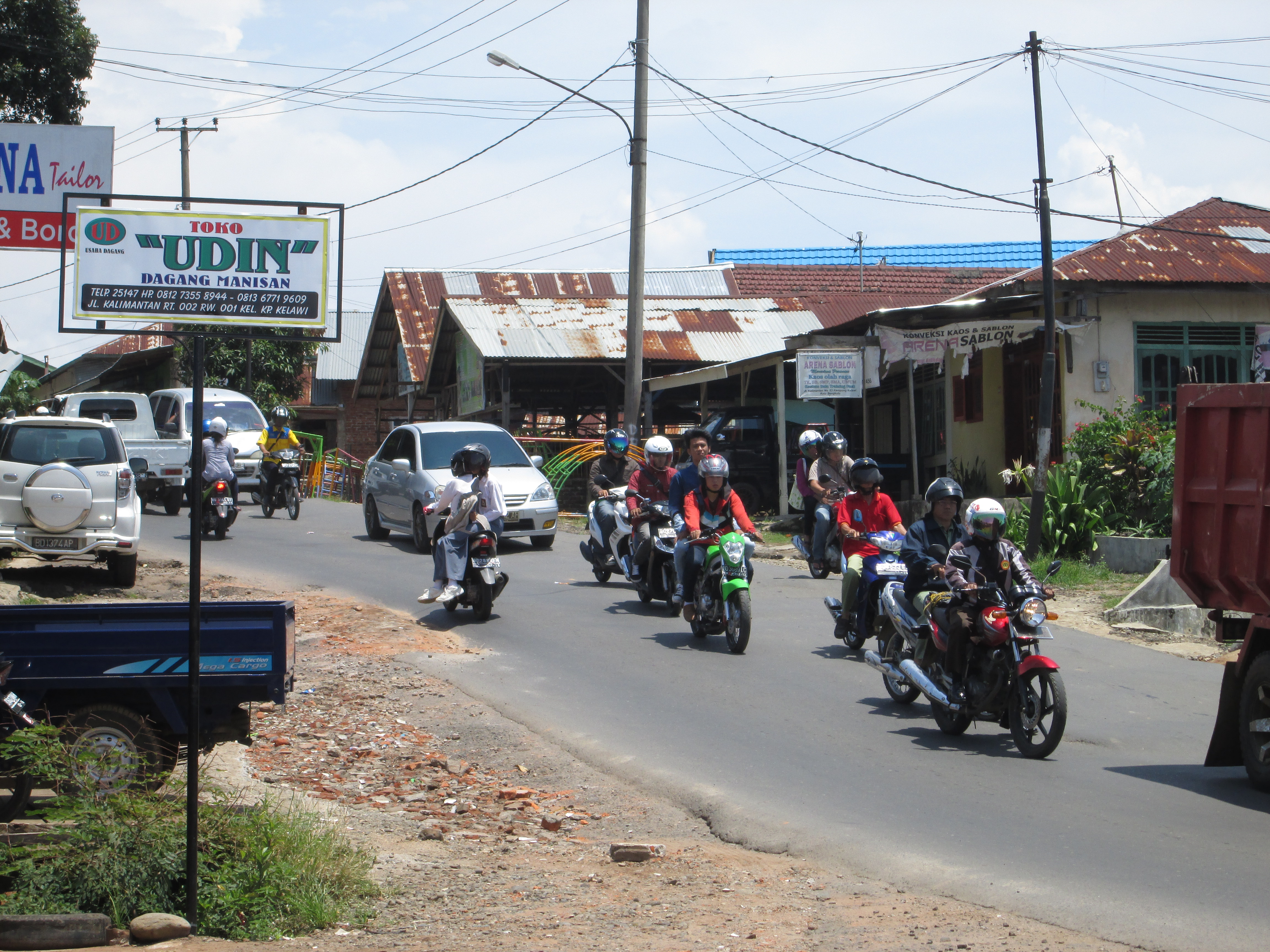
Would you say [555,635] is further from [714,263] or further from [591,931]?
[714,263]

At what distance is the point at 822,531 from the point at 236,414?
1626 centimetres

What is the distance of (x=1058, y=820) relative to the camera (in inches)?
255

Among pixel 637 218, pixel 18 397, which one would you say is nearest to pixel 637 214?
pixel 637 218

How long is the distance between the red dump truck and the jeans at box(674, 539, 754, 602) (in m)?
4.12

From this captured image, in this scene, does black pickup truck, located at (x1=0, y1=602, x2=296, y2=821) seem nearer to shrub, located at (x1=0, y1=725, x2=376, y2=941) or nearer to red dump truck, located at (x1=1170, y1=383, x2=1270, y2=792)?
shrub, located at (x1=0, y1=725, x2=376, y2=941)

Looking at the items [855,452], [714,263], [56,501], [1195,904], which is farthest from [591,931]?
[714,263]

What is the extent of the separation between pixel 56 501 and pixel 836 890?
10.4 meters

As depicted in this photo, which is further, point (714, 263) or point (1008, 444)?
point (714, 263)

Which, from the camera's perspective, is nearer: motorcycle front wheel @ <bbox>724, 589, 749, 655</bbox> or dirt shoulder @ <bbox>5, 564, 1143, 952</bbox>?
dirt shoulder @ <bbox>5, 564, 1143, 952</bbox>

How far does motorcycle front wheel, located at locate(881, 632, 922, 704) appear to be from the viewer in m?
9.20

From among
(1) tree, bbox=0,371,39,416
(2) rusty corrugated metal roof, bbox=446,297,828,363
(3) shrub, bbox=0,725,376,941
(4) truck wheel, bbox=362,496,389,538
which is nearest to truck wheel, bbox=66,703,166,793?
(3) shrub, bbox=0,725,376,941

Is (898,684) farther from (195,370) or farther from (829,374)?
(829,374)

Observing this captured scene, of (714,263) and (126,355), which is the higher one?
(714,263)

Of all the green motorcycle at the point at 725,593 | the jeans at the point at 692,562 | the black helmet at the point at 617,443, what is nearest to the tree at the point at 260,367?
the black helmet at the point at 617,443
